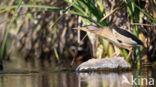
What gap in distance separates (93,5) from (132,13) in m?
0.52

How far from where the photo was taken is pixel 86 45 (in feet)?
24.2

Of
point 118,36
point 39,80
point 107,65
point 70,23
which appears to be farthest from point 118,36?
point 70,23

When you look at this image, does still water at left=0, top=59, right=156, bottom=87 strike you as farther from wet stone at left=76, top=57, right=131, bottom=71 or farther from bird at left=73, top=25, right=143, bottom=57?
bird at left=73, top=25, right=143, bottom=57

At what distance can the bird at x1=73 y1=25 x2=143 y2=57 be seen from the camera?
4.76 metres

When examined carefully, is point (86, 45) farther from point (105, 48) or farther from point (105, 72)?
point (105, 72)

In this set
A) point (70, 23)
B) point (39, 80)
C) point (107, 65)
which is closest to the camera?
point (39, 80)

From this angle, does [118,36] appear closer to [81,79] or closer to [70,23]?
[81,79]

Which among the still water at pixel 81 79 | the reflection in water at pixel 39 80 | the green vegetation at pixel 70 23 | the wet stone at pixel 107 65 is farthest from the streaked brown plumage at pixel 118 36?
the reflection in water at pixel 39 80

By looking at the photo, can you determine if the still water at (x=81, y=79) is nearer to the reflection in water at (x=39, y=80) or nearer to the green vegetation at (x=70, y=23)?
the reflection in water at (x=39, y=80)

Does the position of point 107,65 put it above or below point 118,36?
below

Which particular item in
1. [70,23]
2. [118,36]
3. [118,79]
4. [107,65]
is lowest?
[118,79]

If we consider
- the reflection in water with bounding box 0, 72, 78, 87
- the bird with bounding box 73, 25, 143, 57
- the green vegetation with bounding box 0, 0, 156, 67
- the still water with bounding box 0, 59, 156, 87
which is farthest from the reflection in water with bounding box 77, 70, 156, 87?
the green vegetation with bounding box 0, 0, 156, 67

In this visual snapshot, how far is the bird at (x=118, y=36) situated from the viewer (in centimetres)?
476

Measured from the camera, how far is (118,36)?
4898 millimetres
